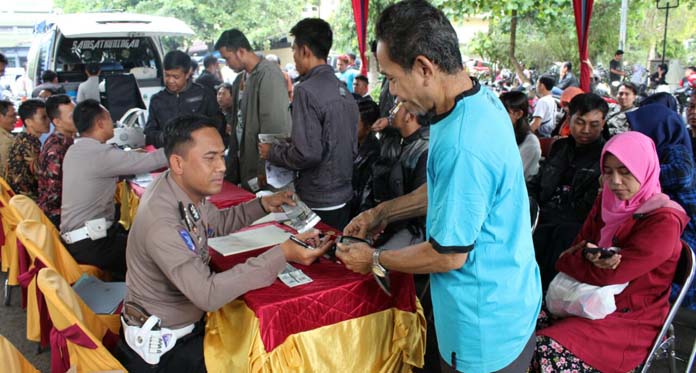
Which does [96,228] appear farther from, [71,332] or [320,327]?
[320,327]

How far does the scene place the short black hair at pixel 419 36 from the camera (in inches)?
45.8

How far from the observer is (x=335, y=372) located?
6.12ft

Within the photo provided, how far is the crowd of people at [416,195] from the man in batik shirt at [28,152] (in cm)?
2

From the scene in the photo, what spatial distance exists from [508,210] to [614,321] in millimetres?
1056

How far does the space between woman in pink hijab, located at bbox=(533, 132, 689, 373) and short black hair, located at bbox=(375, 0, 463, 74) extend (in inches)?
45.8

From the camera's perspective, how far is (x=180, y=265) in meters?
1.67

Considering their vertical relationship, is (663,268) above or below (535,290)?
below

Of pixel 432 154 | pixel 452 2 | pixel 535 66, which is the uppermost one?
pixel 452 2

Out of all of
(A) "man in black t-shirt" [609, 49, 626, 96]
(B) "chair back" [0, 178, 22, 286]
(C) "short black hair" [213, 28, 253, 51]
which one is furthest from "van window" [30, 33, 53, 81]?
(A) "man in black t-shirt" [609, 49, 626, 96]

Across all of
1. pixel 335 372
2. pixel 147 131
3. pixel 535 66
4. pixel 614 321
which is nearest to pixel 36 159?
pixel 147 131

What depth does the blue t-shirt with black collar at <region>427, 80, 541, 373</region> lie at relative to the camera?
117 cm

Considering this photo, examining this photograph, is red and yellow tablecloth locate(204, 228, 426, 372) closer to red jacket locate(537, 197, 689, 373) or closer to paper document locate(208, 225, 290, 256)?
paper document locate(208, 225, 290, 256)

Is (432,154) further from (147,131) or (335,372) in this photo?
(147,131)

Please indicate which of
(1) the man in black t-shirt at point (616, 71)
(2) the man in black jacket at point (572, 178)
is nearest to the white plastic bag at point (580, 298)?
(2) the man in black jacket at point (572, 178)
